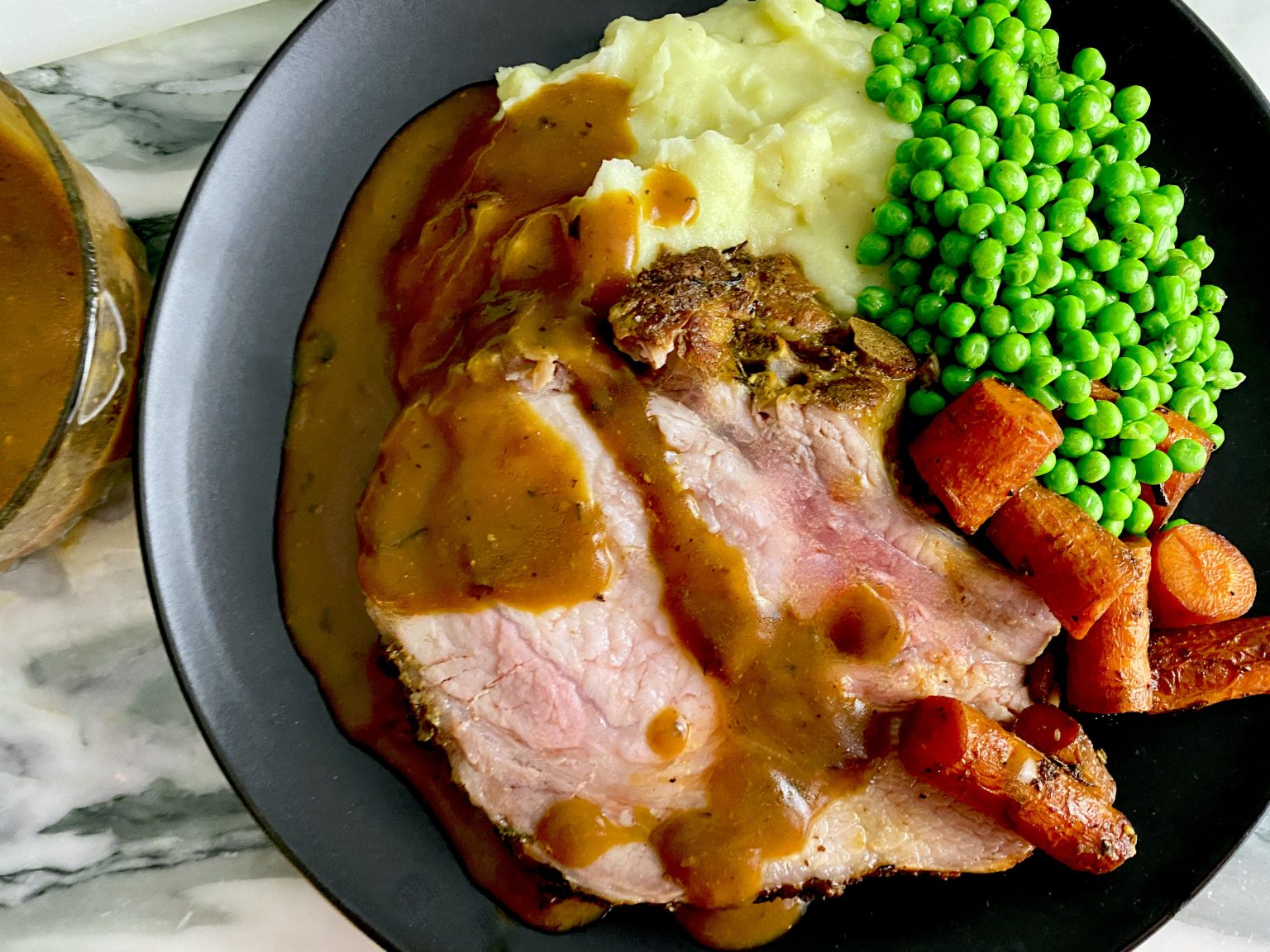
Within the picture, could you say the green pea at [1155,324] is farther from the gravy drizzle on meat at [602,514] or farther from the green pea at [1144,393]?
the gravy drizzle on meat at [602,514]

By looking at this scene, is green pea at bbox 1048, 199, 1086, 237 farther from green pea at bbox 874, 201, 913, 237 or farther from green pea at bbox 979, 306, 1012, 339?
green pea at bbox 874, 201, 913, 237

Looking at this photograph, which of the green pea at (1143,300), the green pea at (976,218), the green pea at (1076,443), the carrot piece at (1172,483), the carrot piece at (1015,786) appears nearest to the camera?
the carrot piece at (1015,786)

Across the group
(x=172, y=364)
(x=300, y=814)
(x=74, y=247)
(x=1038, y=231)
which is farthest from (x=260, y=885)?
(x=1038, y=231)

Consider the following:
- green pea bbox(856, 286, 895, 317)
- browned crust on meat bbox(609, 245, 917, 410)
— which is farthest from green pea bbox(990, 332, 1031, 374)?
green pea bbox(856, 286, 895, 317)

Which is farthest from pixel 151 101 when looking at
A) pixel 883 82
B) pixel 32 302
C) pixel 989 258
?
pixel 989 258

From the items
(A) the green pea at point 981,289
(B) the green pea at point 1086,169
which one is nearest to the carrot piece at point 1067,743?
(A) the green pea at point 981,289

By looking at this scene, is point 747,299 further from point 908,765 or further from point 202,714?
point 202,714
